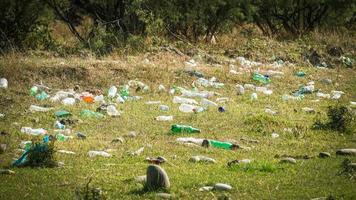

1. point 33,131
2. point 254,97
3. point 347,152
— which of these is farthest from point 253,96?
point 33,131

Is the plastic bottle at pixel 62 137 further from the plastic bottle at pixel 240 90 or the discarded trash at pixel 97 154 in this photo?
the plastic bottle at pixel 240 90

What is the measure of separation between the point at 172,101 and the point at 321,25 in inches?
439

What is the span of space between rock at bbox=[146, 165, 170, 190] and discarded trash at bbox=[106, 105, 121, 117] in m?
3.54

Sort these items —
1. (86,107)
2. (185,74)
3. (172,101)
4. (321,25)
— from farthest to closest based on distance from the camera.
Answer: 1. (321,25)
2. (185,74)
3. (172,101)
4. (86,107)

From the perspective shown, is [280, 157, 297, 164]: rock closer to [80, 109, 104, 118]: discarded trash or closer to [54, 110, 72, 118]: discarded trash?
[80, 109, 104, 118]: discarded trash

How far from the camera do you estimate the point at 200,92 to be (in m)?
9.87

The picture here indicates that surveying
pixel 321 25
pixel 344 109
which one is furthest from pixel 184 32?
pixel 344 109

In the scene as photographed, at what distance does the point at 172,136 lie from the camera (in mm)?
6906

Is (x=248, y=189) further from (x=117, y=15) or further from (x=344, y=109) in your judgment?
(x=117, y=15)

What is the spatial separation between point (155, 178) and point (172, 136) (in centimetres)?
235

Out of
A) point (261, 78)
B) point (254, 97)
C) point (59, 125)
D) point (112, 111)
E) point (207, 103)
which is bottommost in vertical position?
point (261, 78)

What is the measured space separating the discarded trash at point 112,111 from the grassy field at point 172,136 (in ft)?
0.41

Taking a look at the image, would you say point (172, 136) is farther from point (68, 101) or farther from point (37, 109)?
point (68, 101)

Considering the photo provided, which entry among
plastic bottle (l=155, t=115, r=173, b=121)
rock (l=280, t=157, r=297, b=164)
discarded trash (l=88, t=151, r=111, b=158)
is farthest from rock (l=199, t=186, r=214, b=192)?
plastic bottle (l=155, t=115, r=173, b=121)
